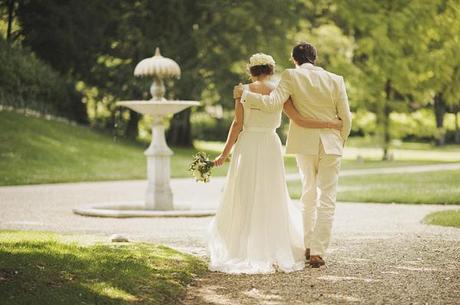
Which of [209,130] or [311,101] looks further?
[209,130]

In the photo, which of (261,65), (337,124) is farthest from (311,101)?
(261,65)

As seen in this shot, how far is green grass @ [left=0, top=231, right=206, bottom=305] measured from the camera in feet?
19.7

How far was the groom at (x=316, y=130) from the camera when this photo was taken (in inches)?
309

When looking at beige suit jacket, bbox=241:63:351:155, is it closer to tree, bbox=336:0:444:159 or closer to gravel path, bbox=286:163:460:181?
tree, bbox=336:0:444:159

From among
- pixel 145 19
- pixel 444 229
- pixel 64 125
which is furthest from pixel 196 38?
pixel 444 229

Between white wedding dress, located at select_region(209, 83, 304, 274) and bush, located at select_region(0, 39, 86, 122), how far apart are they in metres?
23.5

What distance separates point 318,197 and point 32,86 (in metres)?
25.1

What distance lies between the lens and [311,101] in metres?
7.89

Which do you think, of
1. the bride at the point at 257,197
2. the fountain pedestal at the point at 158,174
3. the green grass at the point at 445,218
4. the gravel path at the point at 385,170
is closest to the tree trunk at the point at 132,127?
the gravel path at the point at 385,170

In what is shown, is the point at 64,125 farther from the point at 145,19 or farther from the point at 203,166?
the point at 203,166

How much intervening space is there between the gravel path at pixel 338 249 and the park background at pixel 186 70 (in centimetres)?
601

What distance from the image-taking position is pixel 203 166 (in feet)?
28.3

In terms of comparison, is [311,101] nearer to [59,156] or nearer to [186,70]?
[59,156]

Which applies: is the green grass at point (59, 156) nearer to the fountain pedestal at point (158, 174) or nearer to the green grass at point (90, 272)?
the fountain pedestal at point (158, 174)
